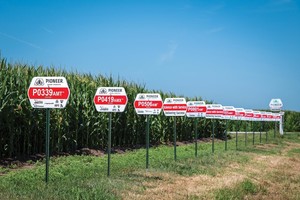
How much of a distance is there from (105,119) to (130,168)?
761 centimetres

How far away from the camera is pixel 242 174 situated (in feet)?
48.3

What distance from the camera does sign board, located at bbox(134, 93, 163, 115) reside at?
15383 millimetres

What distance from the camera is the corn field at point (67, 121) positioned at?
16969 millimetres

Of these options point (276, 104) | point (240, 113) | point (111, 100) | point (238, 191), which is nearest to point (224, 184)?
point (238, 191)

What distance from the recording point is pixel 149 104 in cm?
1545

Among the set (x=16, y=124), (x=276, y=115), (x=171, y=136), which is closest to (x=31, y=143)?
(x=16, y=124)

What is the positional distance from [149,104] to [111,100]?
8.08 feet

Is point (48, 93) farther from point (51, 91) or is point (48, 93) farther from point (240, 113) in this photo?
point (240, 113)

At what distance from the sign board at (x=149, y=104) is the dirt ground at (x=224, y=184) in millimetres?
2622

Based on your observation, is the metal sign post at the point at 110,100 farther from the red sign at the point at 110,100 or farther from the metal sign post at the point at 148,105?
the metal sign post at the point at 148,105

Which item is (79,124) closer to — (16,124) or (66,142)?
(66,142)

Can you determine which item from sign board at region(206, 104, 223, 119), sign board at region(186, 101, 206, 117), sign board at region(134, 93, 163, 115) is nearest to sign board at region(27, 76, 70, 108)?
sign board at region(134, 93, 163, 115)

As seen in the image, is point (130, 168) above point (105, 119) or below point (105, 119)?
below

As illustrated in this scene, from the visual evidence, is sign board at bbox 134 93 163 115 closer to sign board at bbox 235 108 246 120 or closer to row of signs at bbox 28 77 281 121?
row of signs at bbox 28 77 281 121
